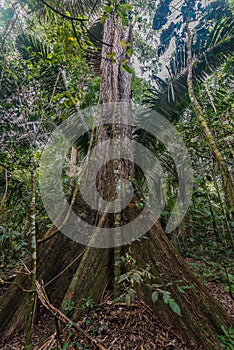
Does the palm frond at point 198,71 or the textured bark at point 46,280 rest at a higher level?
the palm frond at point 198,71

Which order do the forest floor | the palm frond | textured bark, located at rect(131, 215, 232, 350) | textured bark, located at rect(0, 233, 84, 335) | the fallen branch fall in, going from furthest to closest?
the palm frond, textured bark, located at rect(0, 233, 84, 335), textured bark, located at rect(131, 215, 232, 350), the forest floor, the fallen branch

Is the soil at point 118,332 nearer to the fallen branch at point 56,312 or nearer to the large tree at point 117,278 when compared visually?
the large tree at point 117,278

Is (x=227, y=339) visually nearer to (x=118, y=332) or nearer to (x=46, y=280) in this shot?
(x=118, y=332)

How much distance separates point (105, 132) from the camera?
10.0 feet

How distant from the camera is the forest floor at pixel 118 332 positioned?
160cm

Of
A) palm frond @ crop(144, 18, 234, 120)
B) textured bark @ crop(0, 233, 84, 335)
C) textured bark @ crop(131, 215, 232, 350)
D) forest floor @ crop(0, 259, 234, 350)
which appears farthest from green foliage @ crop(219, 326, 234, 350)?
palm frond @ crop(144, 18, 234, 120)

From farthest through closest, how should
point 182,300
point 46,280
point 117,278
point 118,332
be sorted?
point 46,280
point 117,278
point 182,300
point 118,332

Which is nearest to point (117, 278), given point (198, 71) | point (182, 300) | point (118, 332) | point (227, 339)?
point (118, 332)

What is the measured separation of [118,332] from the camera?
1.67 meters

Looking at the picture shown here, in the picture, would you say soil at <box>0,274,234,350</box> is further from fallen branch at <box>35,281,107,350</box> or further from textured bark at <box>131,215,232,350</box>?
fallen branch at <box>35,281,107,350</box>

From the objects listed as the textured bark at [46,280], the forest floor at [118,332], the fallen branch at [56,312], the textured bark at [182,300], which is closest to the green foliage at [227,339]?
the textured bark at [182,300]

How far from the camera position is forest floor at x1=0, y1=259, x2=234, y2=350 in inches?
63.1

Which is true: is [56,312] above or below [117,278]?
below

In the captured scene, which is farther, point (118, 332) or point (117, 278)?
point (117, 278)
